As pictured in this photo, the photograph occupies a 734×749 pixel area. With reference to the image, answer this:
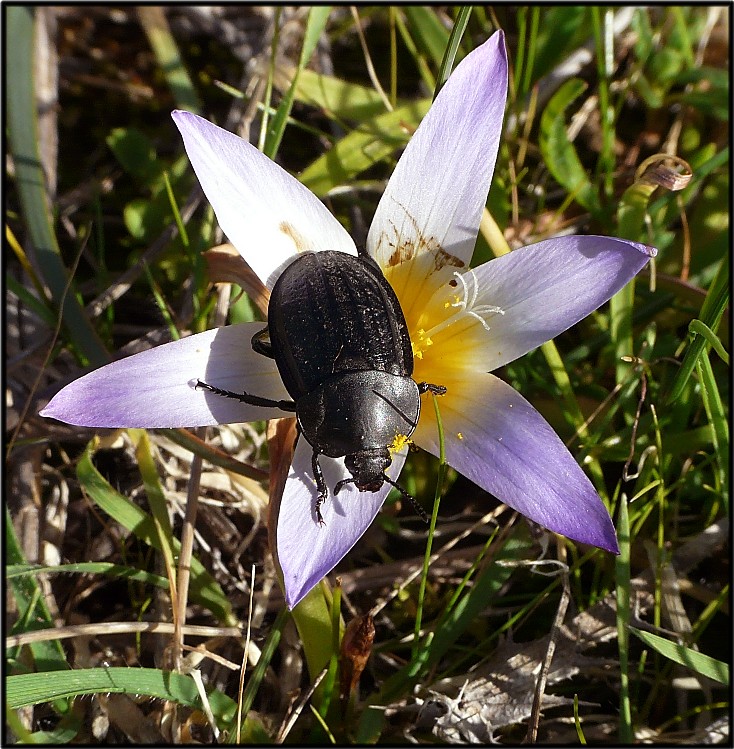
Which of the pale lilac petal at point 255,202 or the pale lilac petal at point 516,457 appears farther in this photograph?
the pale lilac petal at point 255,202

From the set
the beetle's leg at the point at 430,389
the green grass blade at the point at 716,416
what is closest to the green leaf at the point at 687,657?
the green grass blade at the point at 716,416

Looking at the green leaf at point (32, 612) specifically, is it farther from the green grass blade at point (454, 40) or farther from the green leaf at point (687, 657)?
the green grass blade at point (454, 40)

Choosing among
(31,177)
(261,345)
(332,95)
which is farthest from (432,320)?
(31,177)

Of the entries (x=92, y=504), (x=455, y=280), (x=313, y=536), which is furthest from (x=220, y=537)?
(x=455, y=280)

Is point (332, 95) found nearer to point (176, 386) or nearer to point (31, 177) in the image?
point (31, 177)

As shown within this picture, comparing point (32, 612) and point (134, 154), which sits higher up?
point (134, 154)

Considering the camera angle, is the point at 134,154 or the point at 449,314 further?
the point at 134,154
